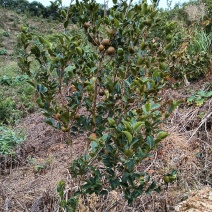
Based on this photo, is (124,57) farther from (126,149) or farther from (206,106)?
(206,106)

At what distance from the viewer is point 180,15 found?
259 inches

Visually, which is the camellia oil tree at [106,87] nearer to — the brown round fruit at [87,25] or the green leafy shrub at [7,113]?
the brown round fruit at [87,25]

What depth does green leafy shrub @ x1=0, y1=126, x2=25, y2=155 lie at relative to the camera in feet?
10.6

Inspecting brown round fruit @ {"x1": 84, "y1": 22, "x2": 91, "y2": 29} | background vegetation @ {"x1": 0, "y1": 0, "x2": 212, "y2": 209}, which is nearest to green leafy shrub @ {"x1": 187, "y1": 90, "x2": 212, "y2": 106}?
background vegetation @ {"x1": 0, "y1": 0, "x2": 212, "y2": 209}

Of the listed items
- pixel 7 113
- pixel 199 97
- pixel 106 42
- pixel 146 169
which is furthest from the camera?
pixel 7 113

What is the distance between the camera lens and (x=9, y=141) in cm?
339

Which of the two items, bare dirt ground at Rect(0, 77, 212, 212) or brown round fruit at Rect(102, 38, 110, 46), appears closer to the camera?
brown round fruit at Rect(102, 38, 110, 46)

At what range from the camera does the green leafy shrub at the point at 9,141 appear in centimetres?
324

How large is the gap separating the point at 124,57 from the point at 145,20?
23cm

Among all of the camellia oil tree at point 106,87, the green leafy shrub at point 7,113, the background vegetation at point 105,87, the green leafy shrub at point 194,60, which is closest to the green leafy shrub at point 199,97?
the green leafy shrub at point 194,60

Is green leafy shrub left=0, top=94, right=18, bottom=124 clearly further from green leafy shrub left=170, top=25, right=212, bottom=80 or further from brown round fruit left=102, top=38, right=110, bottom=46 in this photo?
brown round fruit left=102, top=38, right=110, bottom=46

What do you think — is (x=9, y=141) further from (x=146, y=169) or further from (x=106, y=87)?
(x=106, y=87)

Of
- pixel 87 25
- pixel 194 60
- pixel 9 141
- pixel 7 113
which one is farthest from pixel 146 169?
pixel 7 113

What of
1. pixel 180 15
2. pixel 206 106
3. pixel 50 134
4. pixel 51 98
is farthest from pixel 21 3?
pixel 51 98
